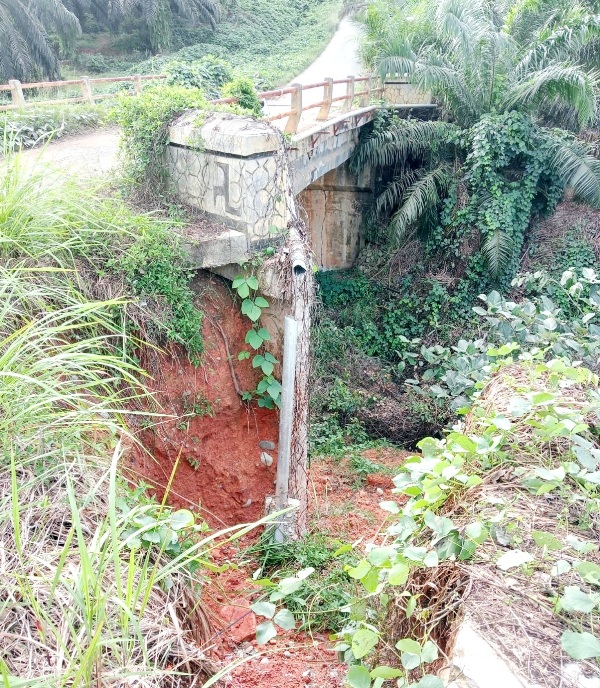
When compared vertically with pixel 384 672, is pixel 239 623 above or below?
below

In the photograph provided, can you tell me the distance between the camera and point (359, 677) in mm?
1860

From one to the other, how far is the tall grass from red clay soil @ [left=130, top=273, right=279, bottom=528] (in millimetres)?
616

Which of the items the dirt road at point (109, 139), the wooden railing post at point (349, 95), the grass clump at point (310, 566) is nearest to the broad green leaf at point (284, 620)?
the grass clump at point (310, 566)

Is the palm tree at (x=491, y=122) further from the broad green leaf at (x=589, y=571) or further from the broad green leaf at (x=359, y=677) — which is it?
the broad green leaf at (x=359, y=677)

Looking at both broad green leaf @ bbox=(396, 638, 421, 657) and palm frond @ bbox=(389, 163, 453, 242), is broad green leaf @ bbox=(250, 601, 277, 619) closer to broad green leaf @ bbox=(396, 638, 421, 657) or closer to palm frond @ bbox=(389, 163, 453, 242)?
broad green leaf @ bbox=(396, 638, 421, 657)

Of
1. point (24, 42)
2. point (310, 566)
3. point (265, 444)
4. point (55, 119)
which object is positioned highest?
point (24, 42)

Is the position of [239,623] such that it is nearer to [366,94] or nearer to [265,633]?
[265,633]

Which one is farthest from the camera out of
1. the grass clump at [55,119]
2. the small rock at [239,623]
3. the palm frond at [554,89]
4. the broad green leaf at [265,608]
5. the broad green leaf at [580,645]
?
the palm frond at [554,89]

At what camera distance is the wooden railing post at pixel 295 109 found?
7.50 m

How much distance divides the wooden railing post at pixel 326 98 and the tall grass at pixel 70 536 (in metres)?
6.07

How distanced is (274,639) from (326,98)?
7726mm

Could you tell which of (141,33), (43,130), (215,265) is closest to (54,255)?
(215,265)

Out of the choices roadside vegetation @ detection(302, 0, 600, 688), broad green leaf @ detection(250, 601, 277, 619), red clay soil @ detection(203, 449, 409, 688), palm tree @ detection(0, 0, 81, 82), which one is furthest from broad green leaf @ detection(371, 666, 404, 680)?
palm tree @ detection(0, 0, 81, 82)

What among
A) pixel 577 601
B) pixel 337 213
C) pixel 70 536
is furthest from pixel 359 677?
pixel 337 213
